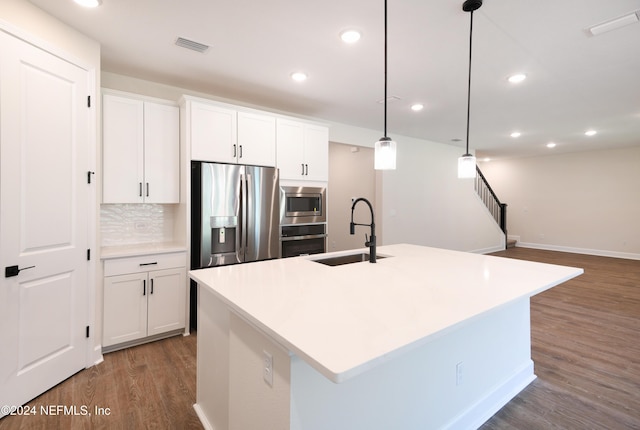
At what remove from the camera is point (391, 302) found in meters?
1.35

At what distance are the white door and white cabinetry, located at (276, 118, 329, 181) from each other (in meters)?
1.90

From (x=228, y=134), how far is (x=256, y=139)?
33 cm

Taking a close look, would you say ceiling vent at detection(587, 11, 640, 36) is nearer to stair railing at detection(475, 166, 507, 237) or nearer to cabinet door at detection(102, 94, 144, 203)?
cabinet door at detection(102, 94, 144, 203)

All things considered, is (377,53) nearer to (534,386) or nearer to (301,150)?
(301,150)

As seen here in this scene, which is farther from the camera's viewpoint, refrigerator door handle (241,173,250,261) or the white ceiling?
refrigerator door handle (241,173,250,261)

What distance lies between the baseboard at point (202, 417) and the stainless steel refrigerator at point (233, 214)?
139 centimetres

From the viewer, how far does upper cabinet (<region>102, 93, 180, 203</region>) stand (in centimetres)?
288

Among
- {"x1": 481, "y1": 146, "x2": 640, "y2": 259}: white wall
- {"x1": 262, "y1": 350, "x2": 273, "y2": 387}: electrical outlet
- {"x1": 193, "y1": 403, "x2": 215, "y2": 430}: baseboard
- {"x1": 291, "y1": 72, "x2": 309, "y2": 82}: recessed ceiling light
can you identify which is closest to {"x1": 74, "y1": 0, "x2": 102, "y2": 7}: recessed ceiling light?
{"x1": 291, "y1": 72, "x2": 309, "y2": 82}: recessed ceiling light

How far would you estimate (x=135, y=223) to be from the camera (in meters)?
3.30

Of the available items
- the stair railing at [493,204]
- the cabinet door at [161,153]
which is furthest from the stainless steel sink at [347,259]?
the stair railing at [493,204]

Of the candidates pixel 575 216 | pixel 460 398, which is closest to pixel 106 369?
pixel 460 398

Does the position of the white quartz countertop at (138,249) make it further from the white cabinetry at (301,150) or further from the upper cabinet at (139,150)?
the white cabinetry at (301,150)

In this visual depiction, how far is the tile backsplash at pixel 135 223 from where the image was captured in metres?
3.15

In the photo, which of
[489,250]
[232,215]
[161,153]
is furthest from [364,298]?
[489,250]
